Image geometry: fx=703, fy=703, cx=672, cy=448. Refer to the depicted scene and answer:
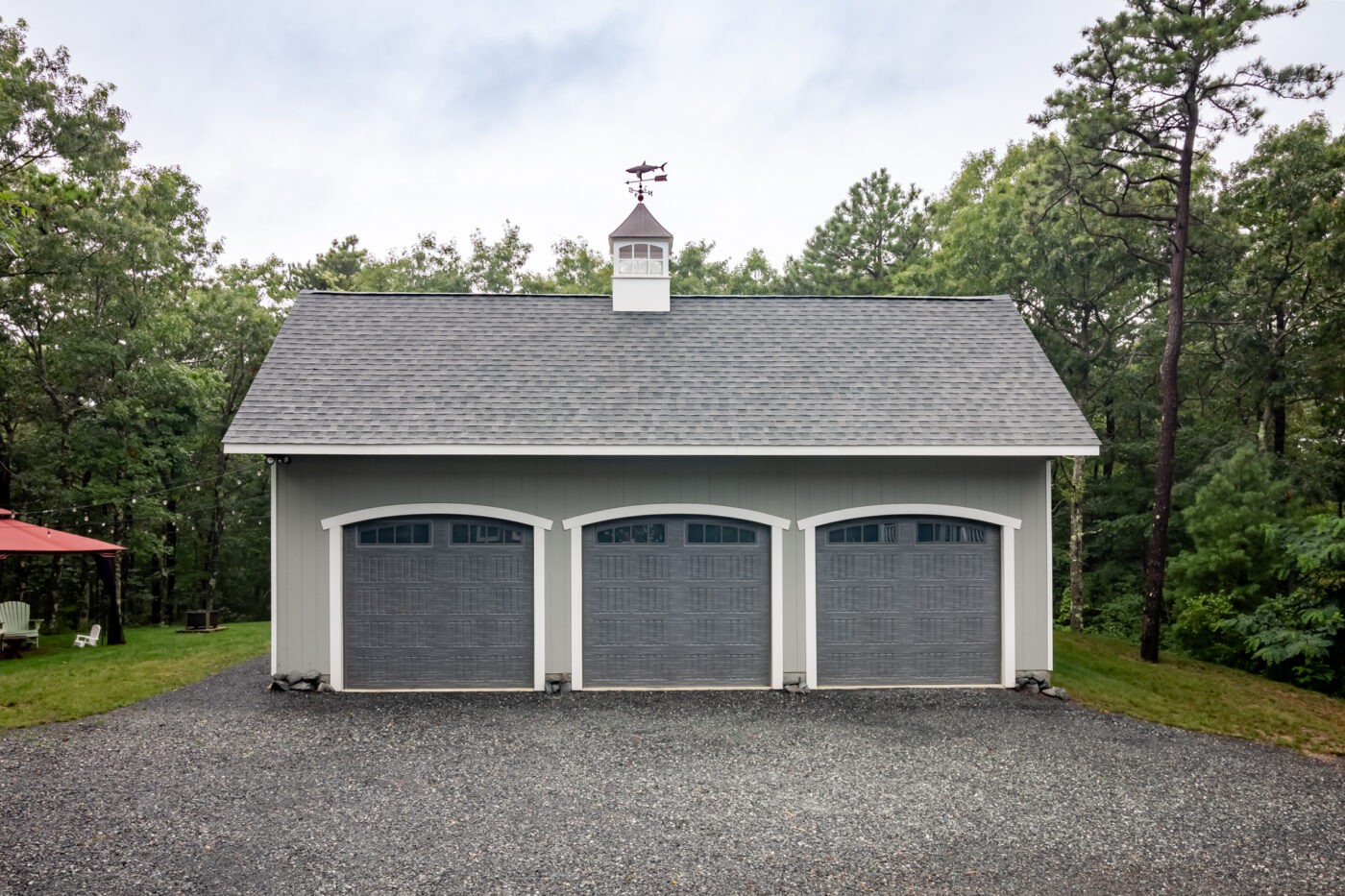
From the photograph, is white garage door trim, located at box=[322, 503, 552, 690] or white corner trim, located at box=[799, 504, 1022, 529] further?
white corner trim, located at box=[799, 504, 1022, 529]

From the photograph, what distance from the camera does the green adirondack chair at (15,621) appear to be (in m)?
11.5

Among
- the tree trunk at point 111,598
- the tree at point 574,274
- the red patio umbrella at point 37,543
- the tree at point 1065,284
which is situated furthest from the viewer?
the tree at point 574,274

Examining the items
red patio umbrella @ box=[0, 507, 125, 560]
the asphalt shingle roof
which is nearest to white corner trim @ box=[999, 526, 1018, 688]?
the asphalt shingle roof

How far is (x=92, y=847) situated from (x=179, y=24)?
50.2 ft

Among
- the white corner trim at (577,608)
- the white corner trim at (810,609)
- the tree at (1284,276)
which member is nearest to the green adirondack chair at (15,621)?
the white corner trim at (577,608)

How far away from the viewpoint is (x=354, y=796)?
549cm

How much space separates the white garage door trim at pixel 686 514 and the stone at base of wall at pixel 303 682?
295cm

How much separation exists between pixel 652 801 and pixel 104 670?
919cm

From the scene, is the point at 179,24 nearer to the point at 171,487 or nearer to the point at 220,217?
the point at 220,217

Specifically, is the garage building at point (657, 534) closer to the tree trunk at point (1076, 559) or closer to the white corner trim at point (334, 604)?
the white corner trim at point (334, 604)

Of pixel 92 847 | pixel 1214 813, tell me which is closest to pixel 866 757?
pixel 1214 813

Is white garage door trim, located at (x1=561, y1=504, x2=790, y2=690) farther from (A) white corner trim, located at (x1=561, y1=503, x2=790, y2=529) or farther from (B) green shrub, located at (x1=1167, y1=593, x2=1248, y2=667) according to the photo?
(B) green shrub, located at (x1=1167, y1=593, x2=1248, y2=667)

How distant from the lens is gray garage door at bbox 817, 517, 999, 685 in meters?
8.71

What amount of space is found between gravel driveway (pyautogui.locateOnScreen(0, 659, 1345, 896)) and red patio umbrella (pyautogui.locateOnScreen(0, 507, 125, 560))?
486 centimetres
